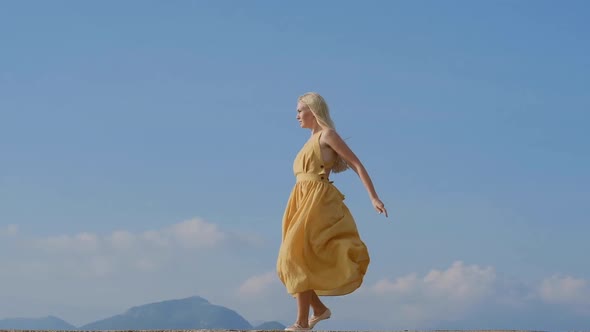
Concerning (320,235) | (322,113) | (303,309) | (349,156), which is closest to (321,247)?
(320,235)

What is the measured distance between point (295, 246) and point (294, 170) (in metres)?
0.97

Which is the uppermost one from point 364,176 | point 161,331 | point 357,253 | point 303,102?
point 303,102

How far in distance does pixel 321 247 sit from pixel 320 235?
0.43ft

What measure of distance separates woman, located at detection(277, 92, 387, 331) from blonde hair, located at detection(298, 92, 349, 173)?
0.04 meters

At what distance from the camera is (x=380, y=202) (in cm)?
1245

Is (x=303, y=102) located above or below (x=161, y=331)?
above

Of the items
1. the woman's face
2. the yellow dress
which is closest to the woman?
the yellow dress

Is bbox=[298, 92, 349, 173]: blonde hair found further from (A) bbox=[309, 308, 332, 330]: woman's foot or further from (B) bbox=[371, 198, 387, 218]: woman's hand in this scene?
(A) bbox=[309, 308, 332, 330]: woman's foot

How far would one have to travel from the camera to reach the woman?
12289 millimetres

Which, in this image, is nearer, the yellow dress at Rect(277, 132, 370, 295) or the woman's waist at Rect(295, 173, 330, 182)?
the yellow dress at Rect(277, 132, 370, 295)

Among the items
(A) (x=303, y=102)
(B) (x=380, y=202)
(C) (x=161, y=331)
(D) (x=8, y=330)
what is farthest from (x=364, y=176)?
(D) (x=8, y=330)

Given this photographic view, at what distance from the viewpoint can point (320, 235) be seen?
12344 mm

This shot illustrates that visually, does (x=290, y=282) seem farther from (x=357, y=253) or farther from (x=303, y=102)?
(x=303, y=102)

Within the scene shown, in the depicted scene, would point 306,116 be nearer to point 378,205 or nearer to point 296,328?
point 378,205
